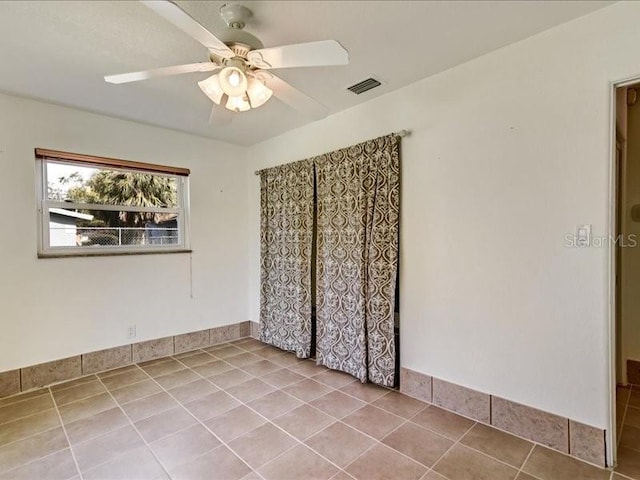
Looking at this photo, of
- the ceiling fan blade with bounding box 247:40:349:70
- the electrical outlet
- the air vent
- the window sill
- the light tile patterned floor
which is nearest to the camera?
the ceiling fan blade with bounding box 247:40:349:70

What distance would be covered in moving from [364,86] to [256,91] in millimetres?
1099

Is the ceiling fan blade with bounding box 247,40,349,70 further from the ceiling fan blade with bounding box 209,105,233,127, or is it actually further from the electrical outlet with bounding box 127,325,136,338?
the electrical outlet with bounding box 127,325,136,338

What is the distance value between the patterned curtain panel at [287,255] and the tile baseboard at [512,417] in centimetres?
122

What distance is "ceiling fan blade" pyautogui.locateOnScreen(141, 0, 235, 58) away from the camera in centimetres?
117

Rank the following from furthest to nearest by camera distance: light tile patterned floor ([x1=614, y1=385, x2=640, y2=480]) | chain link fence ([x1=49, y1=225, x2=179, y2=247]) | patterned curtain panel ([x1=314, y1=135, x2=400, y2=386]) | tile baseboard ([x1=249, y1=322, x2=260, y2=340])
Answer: tile baseboard ([x1=249, y1=322, x2=260, y2=340]) → chain link fence ([x1=49, y1=225, x2=179, y2=247]) → patterned curtain panel ([x1=314, y1=135, x2=400, y2=386]) → light tile patterned floor ([x1=614, y1=385, x2=640, y2=480])

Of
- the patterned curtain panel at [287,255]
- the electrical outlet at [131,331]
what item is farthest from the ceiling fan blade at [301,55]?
the electrical outlet at [131,331]

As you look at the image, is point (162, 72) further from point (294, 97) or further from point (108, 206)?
point (108, 206)

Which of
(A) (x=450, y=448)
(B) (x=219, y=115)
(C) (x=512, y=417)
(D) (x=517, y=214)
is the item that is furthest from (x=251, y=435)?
(D) (x=517, y=214)

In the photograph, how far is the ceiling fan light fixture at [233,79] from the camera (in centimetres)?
159

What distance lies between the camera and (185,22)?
1.27m

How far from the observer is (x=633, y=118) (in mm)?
2740

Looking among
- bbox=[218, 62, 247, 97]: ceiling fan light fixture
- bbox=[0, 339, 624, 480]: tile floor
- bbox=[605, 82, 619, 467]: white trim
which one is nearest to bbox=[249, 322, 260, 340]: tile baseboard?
bbox=[0, 339, 624, 480]: tile floor

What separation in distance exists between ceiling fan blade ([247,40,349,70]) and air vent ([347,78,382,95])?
3.44 ft

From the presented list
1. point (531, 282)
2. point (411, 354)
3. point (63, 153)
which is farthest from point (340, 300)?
point (63, 153)
